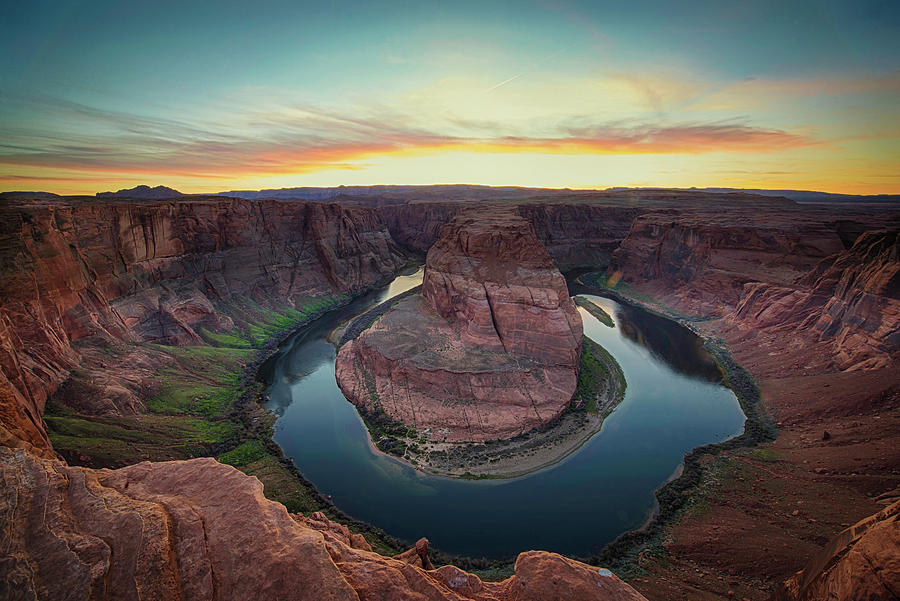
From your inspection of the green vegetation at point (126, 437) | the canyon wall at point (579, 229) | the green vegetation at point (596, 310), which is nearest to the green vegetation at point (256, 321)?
the green vegetation at point (126, 437)

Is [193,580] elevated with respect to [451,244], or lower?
lower

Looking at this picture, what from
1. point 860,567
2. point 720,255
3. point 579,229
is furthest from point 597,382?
point 579,229

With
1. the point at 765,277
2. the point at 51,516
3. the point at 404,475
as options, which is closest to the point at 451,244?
the point at 404,475

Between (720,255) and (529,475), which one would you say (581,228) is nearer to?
(720,255)

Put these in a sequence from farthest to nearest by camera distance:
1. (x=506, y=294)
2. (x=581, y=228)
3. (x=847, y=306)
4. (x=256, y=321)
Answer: (x=581, y=228) → (x=256, y=321) → (x=506, y=294) → (x=847, y=306)

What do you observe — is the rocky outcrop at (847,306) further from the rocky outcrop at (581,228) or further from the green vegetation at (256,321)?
the green vegetation at (256,321)

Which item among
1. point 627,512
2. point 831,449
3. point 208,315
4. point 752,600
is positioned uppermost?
point 208,315

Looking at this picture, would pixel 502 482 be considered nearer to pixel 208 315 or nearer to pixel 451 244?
pixel 451 244
